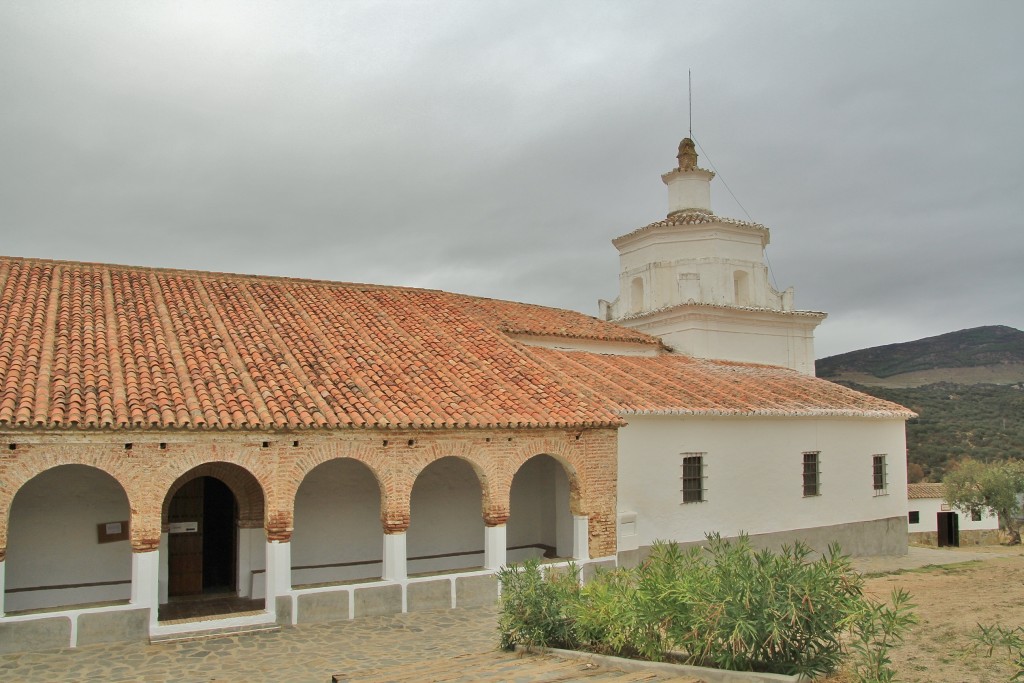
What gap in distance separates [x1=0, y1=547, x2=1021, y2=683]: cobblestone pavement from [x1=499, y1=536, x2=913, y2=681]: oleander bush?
631mm

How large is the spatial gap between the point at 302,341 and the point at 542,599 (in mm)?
6953

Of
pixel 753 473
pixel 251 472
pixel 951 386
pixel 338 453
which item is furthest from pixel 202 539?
pixel 951 386

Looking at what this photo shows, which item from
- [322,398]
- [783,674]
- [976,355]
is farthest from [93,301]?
[976,355]

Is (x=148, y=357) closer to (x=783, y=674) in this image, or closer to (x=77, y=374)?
(x=77, y=374)

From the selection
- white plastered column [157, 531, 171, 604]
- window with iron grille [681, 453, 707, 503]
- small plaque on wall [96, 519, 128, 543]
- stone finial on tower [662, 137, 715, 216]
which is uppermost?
stone finial on tower [662, 137, 715, 216]

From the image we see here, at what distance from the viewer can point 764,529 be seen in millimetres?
16688

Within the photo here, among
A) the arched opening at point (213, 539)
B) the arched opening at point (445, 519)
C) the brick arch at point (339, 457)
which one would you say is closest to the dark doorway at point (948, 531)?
the arched opening at point (445, 519)

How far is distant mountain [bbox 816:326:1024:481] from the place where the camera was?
40.2 metres

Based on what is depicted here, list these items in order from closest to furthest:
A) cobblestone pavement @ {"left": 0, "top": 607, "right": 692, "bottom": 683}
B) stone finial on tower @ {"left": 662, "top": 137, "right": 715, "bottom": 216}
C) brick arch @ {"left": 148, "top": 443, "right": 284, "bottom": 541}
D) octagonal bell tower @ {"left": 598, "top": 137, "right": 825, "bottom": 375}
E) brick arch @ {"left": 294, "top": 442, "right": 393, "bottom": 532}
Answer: cobblestone pavement @ {"left": 0, "top": 607, "right": 692, "bottom": 683} → brick arch @ {"left": 148, "top": 443, "right": 284, "bottom": 541} → brick arch @ {"left": 294, "top": 442, "right": 393, "bottom": 532} → octagonal bell tower @ {"left": 598, "top": 137, "right": 825, "bottom": 375} → stone finial on tower @ {"left": 662, "top": 137, "right": 715, "bottom": 216}

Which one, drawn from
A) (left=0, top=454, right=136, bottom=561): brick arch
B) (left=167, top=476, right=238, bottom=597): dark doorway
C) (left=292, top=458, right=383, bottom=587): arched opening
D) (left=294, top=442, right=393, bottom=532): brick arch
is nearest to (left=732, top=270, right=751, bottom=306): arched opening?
(left=292, top=458, right=383, bottom=587): arched opening

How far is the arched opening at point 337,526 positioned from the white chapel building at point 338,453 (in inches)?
1.4

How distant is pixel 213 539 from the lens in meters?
13.3

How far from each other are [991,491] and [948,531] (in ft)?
22.4

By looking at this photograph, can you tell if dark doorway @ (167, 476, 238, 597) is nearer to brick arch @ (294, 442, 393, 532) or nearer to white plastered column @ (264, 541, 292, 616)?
white plastered column @ (264, 541, 292, 616)
